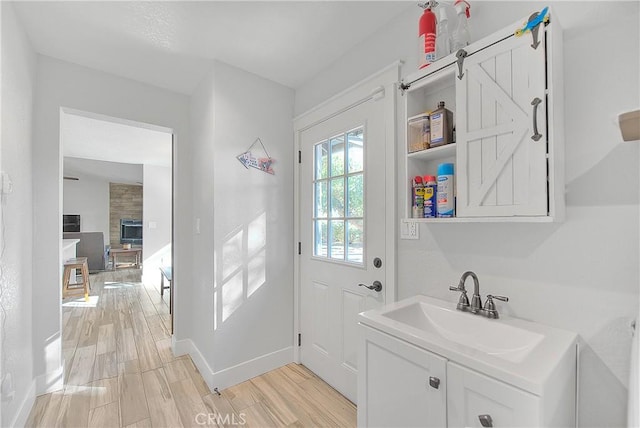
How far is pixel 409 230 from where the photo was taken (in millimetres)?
1523

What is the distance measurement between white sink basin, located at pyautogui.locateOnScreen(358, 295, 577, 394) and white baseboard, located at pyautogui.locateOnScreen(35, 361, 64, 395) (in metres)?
2.30

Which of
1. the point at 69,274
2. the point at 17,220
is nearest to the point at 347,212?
the point at 17,220

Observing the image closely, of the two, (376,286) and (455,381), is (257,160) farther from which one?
(455,381)

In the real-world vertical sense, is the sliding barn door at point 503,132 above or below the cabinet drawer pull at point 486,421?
above

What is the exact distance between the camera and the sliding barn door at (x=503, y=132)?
95 centimetres

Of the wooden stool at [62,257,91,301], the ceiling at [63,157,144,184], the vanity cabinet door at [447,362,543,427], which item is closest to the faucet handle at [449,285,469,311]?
the vanity cabinet door at [447,362,543,427]

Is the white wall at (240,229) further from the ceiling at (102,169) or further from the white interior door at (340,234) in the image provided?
the ceiling at (102,169)

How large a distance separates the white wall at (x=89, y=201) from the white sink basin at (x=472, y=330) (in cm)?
920

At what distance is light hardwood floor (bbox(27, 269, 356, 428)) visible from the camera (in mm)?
1699

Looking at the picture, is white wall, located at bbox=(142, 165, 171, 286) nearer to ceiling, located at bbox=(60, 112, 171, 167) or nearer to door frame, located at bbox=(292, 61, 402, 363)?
ceiling, located at bbox=(60, 112, 171, 167)

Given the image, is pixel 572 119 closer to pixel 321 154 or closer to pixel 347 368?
pixel 321 154

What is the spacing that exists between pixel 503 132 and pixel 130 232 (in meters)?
9.54

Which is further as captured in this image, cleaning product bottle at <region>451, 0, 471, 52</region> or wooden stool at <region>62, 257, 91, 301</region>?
wooden stool at <region>62, 257, 91, 301</region>

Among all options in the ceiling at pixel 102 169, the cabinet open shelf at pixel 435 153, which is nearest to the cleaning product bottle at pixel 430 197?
the cabinet open shelf at pixel 435 153
